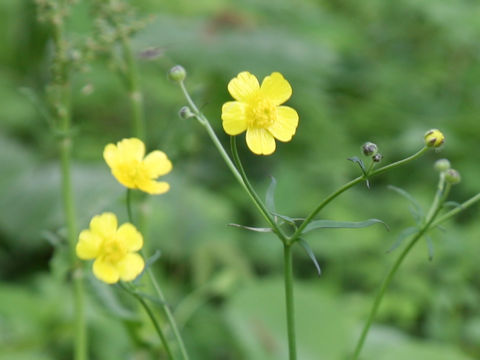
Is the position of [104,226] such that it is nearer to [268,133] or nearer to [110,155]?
[110,155]

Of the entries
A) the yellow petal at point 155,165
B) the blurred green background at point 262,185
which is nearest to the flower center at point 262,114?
the yellow petal at point 155,165

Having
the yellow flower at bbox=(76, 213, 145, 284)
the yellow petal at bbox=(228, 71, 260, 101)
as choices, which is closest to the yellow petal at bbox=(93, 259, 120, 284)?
the yellow flower at bbox=(76, 213, 145, 284)

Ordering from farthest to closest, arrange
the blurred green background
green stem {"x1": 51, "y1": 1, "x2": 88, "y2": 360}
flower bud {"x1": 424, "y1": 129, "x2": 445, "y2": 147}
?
the blurred green background
green stem {"x1": 51, "y1": 1, "x2": 88, "y2": 360}
flower bud {"x1": 424, "y1": 129, "x2": 445, "y2": 147}

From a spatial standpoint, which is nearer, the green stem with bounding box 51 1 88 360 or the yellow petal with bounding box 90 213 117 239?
the yellow petal with bounding box 90 213 117 239

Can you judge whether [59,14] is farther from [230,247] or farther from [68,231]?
[230,247]

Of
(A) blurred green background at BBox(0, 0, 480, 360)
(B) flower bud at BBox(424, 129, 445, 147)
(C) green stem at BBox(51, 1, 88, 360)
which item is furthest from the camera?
(A) blurred green background at BBox(0, 0, 480, 360)

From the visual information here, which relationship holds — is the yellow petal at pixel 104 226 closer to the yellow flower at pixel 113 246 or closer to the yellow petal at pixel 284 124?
the yellow flower at pixel 113 246

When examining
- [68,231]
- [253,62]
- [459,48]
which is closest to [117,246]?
[68,231]

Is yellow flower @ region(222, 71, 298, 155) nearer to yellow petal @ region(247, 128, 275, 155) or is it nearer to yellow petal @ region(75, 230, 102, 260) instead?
yellow petal @ region(247, 128, 275, 155)
